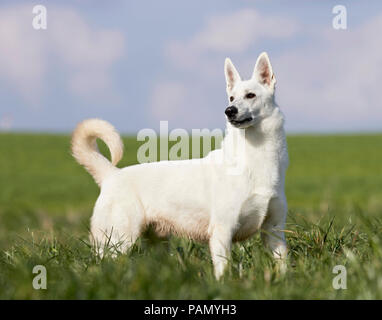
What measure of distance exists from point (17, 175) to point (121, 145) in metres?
29.7

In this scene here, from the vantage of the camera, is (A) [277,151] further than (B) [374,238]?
Yes

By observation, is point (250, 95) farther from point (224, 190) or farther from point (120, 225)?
point (120, 225)

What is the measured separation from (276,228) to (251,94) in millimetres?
1407

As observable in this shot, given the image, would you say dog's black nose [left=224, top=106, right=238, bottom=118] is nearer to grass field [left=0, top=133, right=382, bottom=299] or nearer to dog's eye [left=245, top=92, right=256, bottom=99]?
dog's eye [left=245, top=92, right=256, bottom=99]

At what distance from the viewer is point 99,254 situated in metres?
5.73

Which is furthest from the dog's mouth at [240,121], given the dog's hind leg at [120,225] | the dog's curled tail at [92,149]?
the dog's curled tail at [92,149]

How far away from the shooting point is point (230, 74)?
5910 mm

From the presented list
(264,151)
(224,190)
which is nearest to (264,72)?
(264,151)

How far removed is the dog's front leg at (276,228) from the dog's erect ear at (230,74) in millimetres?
1288

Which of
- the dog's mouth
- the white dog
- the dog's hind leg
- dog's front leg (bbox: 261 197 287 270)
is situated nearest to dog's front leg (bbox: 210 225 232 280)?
the white dog

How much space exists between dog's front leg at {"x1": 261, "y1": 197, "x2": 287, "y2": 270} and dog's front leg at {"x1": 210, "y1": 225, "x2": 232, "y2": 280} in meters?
0.40
